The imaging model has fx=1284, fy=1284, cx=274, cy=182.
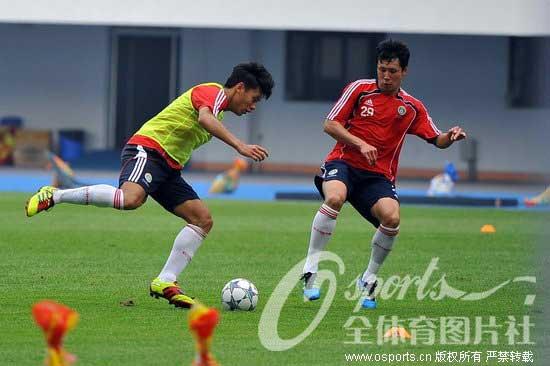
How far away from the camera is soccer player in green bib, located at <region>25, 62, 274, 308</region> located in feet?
31.4

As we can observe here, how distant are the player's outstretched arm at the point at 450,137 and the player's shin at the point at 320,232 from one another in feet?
3.49

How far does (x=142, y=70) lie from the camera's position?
31734 millimetres

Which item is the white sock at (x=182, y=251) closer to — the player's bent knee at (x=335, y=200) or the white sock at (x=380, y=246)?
the player's bent knee at (x=335, y=200)

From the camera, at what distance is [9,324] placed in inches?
344

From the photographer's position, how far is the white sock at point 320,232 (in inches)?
398

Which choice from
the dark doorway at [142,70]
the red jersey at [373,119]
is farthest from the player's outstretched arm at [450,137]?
the dark doorway at [142,70]

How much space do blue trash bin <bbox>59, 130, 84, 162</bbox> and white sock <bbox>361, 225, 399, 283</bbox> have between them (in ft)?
69.3

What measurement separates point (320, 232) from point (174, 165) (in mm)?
1301

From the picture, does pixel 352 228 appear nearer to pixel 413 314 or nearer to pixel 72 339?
pixel 413 314

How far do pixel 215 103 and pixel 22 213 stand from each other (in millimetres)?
10110

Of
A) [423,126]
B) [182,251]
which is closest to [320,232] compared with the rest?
[182,251]

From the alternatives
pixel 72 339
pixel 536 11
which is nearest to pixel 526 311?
pixel 72 339

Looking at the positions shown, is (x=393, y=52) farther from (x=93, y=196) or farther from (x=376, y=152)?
(x=93, y=196)

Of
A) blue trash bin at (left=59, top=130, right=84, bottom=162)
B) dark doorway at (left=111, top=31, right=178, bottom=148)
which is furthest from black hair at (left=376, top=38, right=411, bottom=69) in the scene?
dark doorway at (left=111, top=31, right=178, bottom=148)
